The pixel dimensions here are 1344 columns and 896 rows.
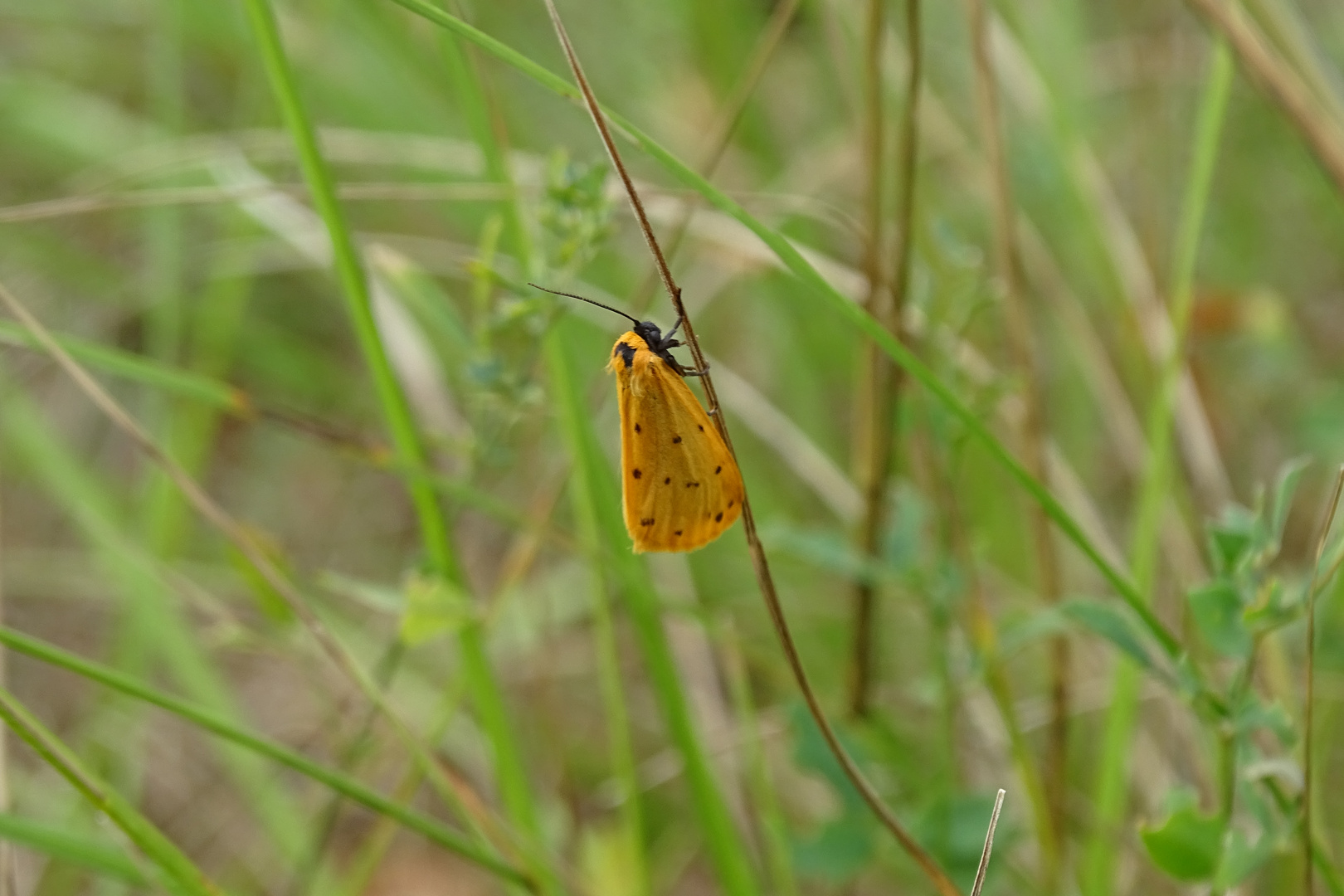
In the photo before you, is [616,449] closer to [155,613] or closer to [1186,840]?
[155,613]

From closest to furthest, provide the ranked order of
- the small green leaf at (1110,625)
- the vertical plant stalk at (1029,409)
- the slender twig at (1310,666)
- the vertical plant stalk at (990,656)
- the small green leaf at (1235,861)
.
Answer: the slender twig at (1310,666), the small green leaf at (1235,861), the small green leaf at (1110,625), the vertical plant stalk at (990,656), the vertical plant stalk at (1029,409)

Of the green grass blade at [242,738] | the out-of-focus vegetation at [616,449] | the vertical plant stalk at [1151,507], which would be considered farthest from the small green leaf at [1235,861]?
the green grass blade at [242,738]

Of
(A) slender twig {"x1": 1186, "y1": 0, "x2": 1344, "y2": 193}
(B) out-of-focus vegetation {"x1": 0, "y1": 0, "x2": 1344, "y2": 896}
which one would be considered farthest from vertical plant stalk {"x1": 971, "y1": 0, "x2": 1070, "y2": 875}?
(A) slender twig {"x1": 1186, "y1": 0, "x2": 1344, "y2": 193}

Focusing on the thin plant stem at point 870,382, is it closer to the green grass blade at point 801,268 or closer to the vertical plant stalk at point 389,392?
the green grass blade at point 801,268

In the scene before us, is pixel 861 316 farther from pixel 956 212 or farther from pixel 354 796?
pixel 956 212

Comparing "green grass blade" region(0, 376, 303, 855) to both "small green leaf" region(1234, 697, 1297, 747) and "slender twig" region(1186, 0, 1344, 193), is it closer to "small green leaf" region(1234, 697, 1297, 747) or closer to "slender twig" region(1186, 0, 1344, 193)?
"small green leaf" region(1234, 697, 1297, 747)

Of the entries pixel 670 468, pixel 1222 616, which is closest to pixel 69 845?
pixel 670 468
